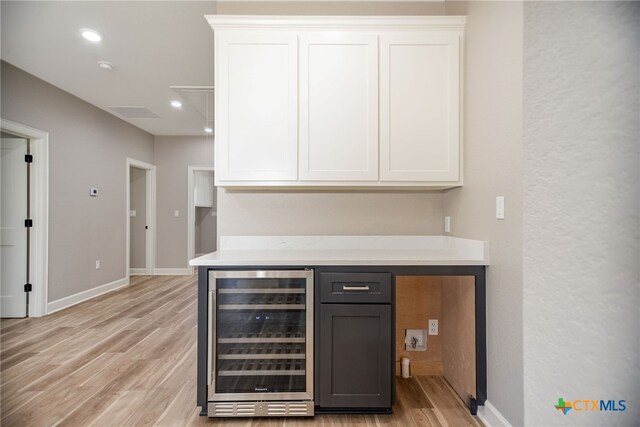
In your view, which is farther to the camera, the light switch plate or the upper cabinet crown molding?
the upper cabinet crown molding

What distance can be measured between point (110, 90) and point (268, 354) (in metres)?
3.72

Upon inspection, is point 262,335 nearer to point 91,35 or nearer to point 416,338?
point 416,338

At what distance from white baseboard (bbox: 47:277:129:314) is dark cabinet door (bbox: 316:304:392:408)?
3.68 metres

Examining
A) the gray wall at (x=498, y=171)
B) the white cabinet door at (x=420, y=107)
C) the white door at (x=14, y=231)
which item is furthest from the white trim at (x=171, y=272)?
the gray wall at (x=498, y=171)

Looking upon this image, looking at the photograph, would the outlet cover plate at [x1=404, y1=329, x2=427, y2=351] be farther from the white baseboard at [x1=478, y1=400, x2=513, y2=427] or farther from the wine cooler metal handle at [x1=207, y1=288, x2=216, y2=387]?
the wine cooler metal handle at [x1=207, y1=288, x2=216, y2=387]

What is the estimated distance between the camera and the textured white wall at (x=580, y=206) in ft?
4.88

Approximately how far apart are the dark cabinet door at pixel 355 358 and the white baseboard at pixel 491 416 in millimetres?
515

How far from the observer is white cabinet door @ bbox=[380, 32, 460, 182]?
211 cm

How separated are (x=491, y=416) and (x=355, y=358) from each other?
0.76 metres

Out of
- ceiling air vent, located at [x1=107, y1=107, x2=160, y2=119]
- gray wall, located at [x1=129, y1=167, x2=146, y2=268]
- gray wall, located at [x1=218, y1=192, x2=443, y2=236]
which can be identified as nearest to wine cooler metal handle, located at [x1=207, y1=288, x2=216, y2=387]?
Result: gray wall, located at [x1=218, y1=192, x2=443, y2=236]

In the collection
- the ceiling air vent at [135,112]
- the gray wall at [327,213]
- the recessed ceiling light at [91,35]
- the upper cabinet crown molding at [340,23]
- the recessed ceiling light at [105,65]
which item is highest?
the recessed ceiling light at [91,35]

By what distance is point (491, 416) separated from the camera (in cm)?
173

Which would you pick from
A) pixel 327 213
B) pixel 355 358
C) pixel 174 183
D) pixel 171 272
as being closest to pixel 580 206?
pixel 355 358

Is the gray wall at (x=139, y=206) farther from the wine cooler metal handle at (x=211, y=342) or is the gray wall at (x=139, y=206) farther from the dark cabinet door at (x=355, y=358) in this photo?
the dark cabinet door at (x=355, y=358)
